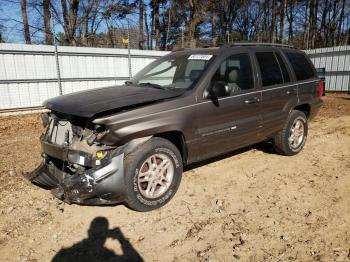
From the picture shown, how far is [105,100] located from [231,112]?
177cm

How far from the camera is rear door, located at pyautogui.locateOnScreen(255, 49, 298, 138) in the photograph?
5043 mm

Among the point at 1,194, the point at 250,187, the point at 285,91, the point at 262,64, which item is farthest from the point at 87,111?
the point at 285,91

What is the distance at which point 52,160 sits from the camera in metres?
4.11

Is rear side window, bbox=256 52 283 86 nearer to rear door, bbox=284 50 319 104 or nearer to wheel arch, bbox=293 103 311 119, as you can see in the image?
rear door, bbox=284 50 319 104

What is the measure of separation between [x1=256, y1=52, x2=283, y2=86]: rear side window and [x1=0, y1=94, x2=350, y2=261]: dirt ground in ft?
4.53

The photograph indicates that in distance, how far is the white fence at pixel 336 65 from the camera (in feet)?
50.5

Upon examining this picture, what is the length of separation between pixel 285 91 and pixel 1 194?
453 cm

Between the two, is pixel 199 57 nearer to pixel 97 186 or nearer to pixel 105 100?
pixel 105 100

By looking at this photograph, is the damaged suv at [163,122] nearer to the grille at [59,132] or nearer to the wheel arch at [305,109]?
the grille at [59,132]

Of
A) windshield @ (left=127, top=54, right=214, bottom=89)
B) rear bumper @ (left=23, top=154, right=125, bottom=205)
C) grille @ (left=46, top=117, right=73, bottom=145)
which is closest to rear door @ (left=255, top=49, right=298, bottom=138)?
windshield @ (left=127, top=54, right=214, bottom=89)

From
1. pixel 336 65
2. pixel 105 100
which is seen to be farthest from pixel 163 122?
pixel 336 65

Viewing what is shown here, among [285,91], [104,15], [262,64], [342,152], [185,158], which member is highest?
[104,15]

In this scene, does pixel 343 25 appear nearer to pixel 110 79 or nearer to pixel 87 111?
pixel 110 79

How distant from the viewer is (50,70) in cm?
1129
